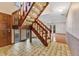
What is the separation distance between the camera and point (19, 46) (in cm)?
220

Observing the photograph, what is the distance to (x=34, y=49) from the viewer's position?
2.21 meters

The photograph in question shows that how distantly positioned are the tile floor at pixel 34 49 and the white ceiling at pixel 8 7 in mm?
530

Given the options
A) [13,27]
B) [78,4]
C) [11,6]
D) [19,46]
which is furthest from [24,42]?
[78,4]

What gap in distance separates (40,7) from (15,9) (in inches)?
16.3

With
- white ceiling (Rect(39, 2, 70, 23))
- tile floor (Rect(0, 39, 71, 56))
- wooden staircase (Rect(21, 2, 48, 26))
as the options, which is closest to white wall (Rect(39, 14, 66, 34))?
white ceiling (Rect(39, 2, 70, 23))

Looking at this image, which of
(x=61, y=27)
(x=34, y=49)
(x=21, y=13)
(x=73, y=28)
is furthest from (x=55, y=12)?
(x=34, y=49)

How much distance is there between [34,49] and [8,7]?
764 millimetres

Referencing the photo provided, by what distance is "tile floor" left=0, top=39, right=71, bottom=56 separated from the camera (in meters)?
2.15

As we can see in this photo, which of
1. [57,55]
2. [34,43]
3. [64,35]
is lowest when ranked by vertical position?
[57,55]

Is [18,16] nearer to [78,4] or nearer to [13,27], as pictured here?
[13,27]

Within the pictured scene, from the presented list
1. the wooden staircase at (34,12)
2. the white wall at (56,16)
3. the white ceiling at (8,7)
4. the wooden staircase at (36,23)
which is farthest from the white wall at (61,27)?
the white ceiling at (8,7)

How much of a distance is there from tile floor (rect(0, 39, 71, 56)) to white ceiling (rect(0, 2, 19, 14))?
0.53m

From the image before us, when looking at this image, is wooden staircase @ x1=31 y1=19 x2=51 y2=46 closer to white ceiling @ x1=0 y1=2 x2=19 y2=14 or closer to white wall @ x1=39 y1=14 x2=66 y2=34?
white wall @ x1=39 y1=14 x2=66 y2=34

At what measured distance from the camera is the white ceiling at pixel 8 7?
82.6 inches
